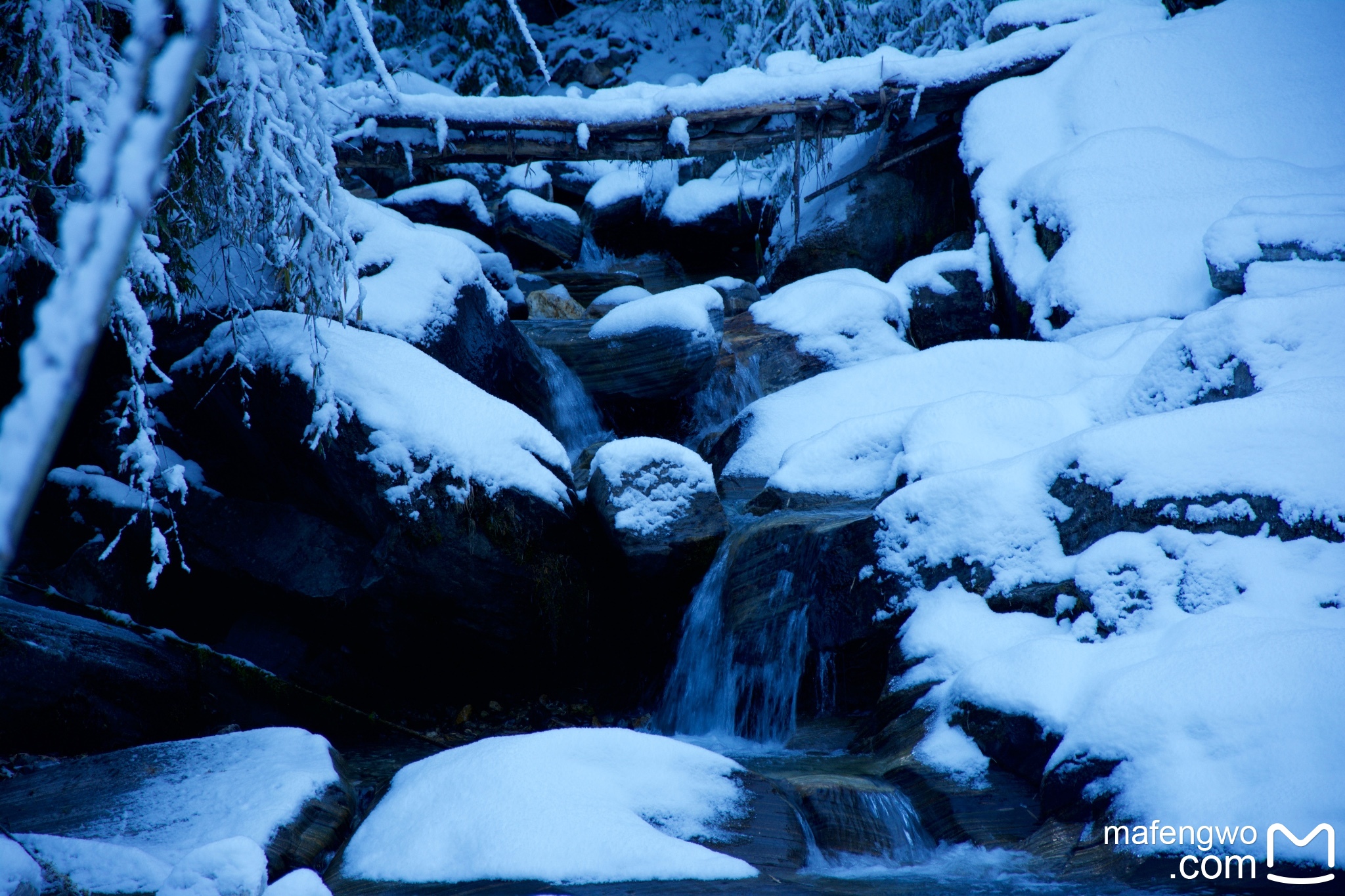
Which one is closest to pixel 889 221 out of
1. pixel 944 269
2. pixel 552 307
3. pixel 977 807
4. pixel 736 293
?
pixel 944 269

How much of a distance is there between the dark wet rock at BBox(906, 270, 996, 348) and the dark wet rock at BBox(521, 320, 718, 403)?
9.82ft

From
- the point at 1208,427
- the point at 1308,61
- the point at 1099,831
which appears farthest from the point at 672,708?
the point at 1308,61

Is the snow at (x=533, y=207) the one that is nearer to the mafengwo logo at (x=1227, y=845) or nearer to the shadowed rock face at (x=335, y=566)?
the shadowed rock face at (x=335, y=566)

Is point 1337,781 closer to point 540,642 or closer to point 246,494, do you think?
point 540,642

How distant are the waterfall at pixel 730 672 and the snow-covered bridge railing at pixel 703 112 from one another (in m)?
6.87

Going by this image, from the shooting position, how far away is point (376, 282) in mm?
7656

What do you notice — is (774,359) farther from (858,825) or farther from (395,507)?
(858,825)

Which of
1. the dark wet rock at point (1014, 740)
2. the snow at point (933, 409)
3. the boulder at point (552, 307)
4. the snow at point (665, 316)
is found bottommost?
the dark wet rock at point (1014, 740)

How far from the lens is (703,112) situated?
11.2m

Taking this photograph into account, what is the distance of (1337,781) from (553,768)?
2.91 meters

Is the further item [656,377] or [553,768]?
[656,377]

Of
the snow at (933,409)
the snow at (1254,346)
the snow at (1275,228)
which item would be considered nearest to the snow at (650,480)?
the snow at (933,409)

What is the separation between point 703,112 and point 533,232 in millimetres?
5102

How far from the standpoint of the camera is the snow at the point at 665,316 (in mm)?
8969
